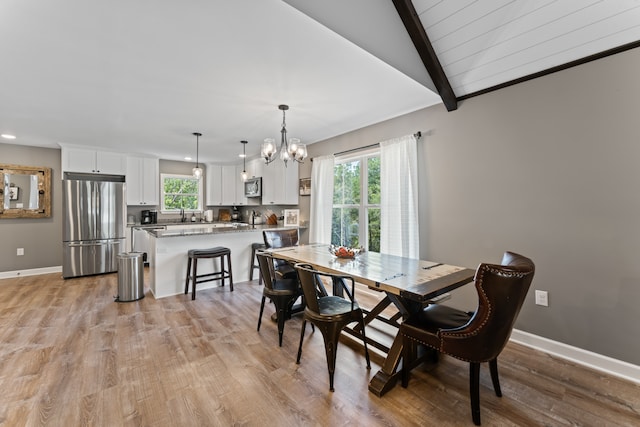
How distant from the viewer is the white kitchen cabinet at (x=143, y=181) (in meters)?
5.64

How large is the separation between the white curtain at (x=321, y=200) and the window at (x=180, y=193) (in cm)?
358

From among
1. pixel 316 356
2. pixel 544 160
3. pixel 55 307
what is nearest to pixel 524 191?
pixel 544 160

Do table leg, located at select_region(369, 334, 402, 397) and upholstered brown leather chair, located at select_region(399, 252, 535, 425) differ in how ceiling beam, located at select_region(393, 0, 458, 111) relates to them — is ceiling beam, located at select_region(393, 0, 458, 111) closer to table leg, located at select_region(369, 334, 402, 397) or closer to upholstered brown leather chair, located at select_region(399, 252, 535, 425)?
upholstered brown leather chair, located at select_region(399, 252, 535, 425)

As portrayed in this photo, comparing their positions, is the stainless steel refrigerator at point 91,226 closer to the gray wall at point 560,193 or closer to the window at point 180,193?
the window at point 180,193

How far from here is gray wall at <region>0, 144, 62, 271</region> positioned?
15.3 ft

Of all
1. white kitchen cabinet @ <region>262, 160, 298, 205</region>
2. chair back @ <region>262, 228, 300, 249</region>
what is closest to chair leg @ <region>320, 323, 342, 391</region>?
chair back @ <region>262, 228, 300, 249</region>

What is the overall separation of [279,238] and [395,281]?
2.31 metres

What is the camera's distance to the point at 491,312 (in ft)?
4.89

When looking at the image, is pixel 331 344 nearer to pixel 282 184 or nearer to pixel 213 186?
pixel 282 184

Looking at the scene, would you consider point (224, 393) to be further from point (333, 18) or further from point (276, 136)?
point (276, 136)

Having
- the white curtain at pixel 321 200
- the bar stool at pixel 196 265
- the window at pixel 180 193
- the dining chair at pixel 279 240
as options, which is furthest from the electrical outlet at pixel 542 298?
the window at pixel 180 193

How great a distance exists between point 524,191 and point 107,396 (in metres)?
3.66

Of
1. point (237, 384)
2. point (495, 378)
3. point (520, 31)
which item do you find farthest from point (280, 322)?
→ point (520, 31)

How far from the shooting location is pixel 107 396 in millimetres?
1776
